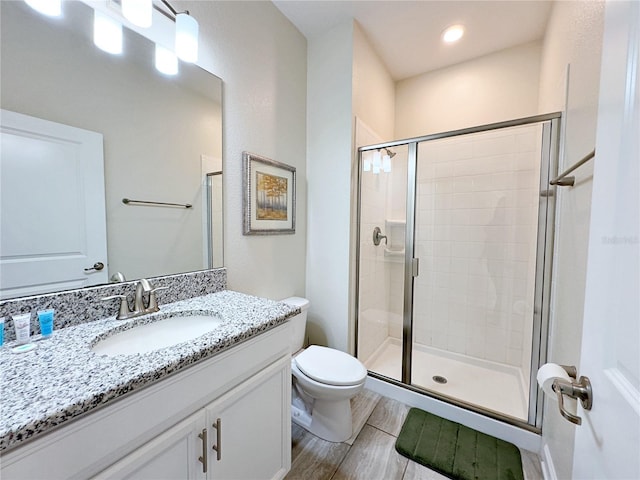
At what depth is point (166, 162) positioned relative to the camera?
124 centimetres

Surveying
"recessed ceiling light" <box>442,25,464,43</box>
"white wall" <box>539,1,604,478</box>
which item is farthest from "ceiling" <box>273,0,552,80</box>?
"white wall" <box>539,1,604,478</box>

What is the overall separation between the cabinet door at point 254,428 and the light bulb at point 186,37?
139cm

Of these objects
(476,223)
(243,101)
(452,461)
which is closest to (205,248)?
(243,101)

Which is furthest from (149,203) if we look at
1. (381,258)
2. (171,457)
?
(381,258)

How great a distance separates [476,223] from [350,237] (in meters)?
1.12

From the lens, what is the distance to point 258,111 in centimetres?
165

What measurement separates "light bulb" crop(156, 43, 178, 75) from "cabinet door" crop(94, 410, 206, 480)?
1421 millimetres

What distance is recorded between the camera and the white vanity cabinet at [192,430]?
0.55 metres

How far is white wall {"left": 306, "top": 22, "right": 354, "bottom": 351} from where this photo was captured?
1.87 meters

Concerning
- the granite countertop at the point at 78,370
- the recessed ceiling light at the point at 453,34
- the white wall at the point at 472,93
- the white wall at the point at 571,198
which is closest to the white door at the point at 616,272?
the white wall at the point at 571,198

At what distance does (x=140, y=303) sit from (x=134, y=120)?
779 mm

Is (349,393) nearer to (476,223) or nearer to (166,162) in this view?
(166,162)

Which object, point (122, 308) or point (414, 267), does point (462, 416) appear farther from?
point (122, 308)

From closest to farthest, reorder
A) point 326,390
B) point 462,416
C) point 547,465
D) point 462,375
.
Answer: point 547,465 < point 326,390 < point 462,416 < point 462,375
